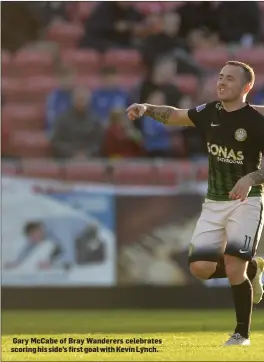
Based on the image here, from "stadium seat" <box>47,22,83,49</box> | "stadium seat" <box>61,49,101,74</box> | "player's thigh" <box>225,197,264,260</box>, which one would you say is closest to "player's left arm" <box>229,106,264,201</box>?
"player's thigh" <box>225,197,264,260</box>

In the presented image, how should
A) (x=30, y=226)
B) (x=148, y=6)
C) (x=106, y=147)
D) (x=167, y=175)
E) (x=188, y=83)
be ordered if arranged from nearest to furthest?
(x=30, y=226) < (x=167, y=175) < (x=106, y=147) < (x=188, y=83) < (x=148, y=6)

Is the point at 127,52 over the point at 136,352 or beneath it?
over

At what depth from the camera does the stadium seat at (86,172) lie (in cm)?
1349

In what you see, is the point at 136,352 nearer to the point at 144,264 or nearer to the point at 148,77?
the point at 144,264

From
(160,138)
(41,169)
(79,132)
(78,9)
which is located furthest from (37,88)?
(41,169)

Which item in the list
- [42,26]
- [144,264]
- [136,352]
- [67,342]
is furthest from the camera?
[42,26]

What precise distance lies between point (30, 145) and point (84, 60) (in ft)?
6.08

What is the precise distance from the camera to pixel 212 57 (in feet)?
55.4

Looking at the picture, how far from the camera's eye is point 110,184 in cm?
1345

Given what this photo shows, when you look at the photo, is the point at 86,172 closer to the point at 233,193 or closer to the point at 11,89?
the point at 11,89

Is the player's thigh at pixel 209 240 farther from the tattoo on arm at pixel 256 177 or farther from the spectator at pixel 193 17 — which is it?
the spectator at pixel 193 17

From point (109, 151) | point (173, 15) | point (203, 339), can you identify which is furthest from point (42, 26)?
point (203, 339)

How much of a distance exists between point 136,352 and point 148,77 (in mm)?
9152

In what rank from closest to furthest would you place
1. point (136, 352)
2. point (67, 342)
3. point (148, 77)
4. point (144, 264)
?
point (136, 352), point (67, 342), point (144, 264), point (148, 77)
